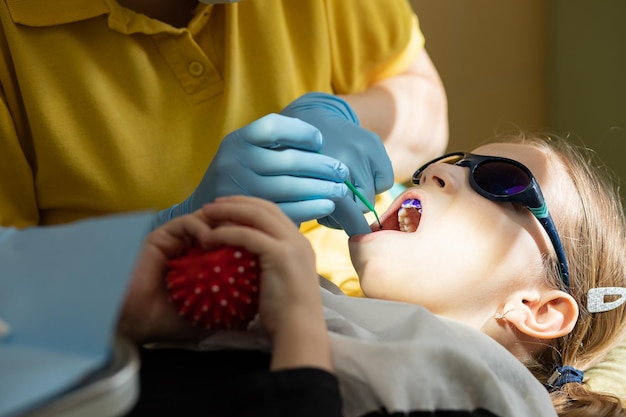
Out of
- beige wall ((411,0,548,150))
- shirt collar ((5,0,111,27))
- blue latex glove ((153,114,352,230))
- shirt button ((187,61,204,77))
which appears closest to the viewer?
blue latex glove ((153,114,352,230))

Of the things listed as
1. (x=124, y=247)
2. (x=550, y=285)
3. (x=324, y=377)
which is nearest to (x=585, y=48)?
(x=550, y=285)

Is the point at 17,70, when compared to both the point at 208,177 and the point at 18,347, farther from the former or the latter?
the point at 18,347

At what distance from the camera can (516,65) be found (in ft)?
8.48

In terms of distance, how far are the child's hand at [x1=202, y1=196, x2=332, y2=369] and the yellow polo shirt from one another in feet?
1.79

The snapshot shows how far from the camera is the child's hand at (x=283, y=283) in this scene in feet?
2.55

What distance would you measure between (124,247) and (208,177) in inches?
24.2

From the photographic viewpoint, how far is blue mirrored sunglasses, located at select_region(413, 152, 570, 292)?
1148mm

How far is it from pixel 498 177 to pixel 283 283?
53 cm

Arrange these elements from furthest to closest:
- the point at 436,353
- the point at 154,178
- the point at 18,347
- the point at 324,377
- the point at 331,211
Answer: the point at 154,178, the point at 331,211, the point at 436,353, the point at 324,377, the point at 18,347

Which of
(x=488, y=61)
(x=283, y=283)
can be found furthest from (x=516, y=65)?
(x=283, y=283)

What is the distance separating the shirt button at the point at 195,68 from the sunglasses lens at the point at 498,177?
0.52m

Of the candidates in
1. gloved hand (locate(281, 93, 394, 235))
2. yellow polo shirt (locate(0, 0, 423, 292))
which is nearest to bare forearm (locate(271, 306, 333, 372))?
gloved hand (locate(281, 93, 394, 235))

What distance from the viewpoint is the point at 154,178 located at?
4.44ft

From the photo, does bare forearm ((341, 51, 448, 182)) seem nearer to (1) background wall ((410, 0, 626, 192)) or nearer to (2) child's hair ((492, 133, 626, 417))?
(2) child's hair ((492, 133, 626, 417))
